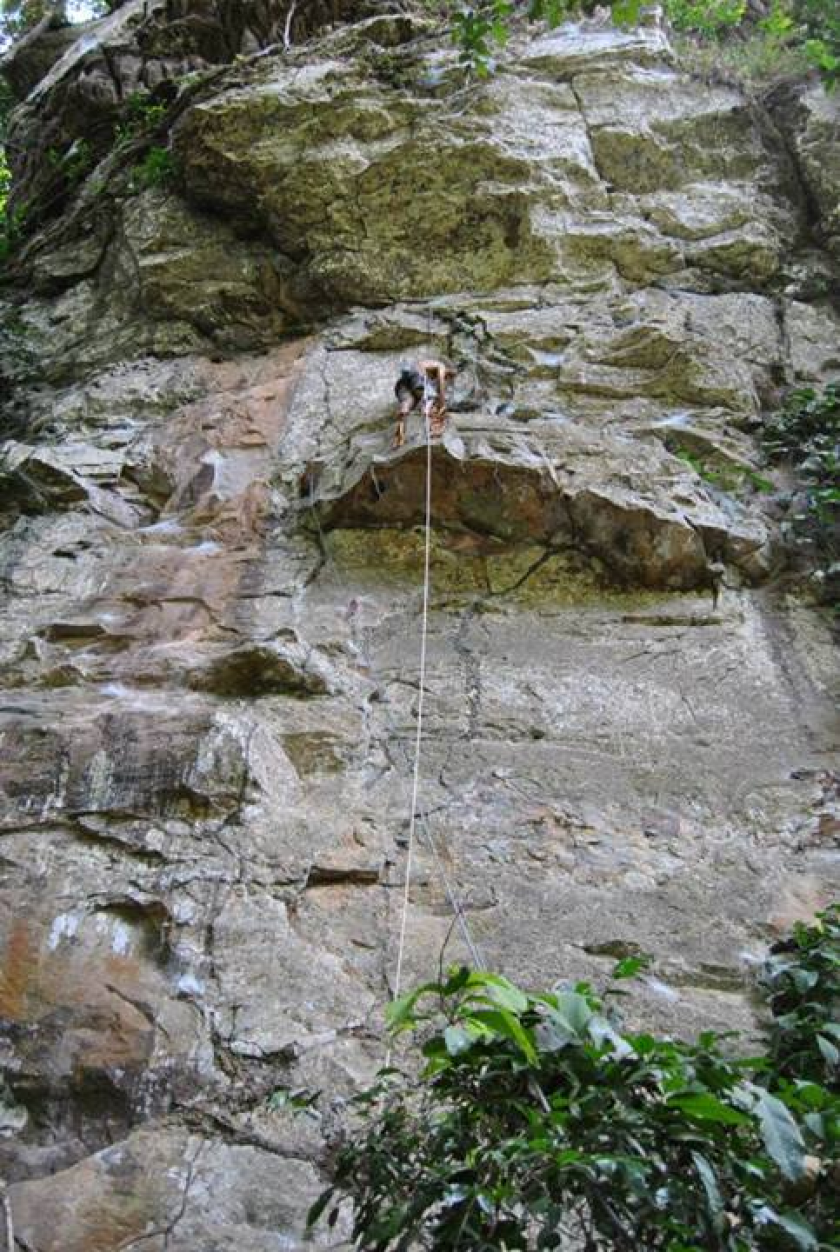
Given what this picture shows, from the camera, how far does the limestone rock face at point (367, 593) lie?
267cm

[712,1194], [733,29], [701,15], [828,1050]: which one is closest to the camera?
[712,1194]

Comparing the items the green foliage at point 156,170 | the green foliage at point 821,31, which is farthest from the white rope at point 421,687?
the green foliage at point 821,31

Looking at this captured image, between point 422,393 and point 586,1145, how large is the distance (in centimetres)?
340

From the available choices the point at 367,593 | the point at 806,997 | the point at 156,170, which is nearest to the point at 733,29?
the point at 156,170

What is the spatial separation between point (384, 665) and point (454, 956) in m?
1.26

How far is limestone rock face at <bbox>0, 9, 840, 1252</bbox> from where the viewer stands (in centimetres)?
267

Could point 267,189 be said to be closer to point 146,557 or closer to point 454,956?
point 146,557

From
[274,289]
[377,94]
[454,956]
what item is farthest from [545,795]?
[377,94]

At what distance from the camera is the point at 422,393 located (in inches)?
173

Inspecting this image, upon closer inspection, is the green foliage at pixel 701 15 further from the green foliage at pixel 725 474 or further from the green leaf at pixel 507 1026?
the green leaf at pixel 507 1026

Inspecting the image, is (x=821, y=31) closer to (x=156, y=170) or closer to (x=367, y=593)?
(x=156, y=170)

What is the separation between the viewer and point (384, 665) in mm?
3785

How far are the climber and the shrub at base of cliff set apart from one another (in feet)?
9.60

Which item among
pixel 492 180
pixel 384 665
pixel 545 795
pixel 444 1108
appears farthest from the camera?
pixel 492 180
